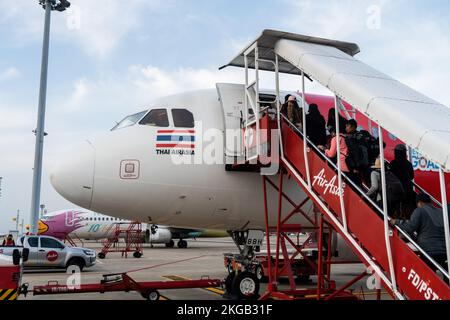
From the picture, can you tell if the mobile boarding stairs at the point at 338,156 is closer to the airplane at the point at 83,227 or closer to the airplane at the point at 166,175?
the airplane at the point at 166,175

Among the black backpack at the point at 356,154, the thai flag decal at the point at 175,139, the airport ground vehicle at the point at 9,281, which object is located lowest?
the airport ground vehicle at the point at 9,281

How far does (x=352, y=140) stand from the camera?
7.33m

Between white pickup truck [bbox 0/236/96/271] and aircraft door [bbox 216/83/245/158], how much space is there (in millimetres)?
12821

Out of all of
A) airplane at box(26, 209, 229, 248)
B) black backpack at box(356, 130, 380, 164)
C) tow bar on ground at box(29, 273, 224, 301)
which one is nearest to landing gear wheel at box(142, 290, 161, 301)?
tow bar on ground at box(29, 273, 224, 301)

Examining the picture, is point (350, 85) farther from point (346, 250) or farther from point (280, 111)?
point (346, 250)

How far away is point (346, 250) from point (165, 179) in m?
6.22

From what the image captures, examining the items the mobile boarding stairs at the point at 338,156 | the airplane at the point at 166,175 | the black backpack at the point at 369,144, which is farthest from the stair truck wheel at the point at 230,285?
the black backpack at the point at 369,144

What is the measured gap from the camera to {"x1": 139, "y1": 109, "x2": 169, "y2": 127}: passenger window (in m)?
9.75

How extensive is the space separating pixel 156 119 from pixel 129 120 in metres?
0.79

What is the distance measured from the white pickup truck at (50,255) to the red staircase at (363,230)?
1346cm

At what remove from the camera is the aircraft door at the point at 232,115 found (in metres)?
9.58

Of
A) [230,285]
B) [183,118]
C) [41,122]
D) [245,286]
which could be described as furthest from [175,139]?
[41,122]
